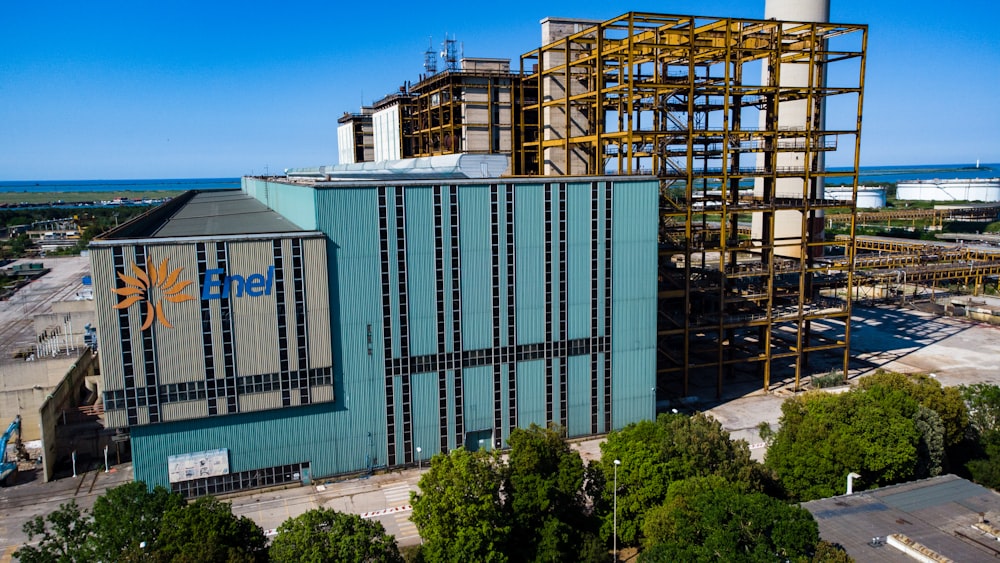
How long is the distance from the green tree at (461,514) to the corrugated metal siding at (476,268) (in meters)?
13.3

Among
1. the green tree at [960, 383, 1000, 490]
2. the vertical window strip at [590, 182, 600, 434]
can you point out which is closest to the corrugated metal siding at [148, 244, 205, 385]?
the vertical window strip at [590, 182, 600, 434]

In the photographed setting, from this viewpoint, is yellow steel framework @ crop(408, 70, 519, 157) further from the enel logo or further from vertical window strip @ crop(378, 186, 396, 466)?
the enel logo

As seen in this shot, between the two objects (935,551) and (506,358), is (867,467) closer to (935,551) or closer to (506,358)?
(935,551)

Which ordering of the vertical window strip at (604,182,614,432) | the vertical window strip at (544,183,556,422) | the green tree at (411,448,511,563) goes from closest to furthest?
the green tree at (411,448,511,563) → the vertical window strip at (544,183,556,422) → the vertical window strip at (604,182,614,432)

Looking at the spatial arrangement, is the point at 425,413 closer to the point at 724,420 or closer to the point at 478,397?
the point at 478,397

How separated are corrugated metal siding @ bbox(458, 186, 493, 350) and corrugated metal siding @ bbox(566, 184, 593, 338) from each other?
5409 mm

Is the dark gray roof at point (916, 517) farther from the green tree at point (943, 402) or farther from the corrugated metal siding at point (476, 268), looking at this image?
the corrugated metal siding at point (476, 268)

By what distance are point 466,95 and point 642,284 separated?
29.2 meters

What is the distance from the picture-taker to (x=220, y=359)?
3941 centimetres

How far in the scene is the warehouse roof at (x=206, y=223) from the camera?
154 ft

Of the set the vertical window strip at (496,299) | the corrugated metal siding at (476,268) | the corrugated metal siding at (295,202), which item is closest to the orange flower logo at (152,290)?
the corrugated metal siding at (295,202)

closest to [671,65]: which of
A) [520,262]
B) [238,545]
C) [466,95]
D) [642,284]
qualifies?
[466,95]

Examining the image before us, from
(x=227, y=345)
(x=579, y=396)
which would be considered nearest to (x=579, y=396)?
(x=579, y=396)

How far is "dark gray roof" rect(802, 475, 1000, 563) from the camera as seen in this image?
29.6 metres
